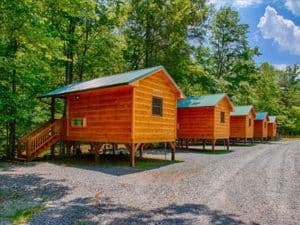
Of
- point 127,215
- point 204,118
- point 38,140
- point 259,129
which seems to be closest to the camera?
point 127,215

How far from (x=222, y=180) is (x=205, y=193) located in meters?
2.21

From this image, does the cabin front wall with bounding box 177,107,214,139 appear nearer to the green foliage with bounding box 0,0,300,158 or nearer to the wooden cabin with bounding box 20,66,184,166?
the green foliage with bounding box 0,0,300,158

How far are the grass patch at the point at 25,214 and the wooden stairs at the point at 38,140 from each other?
917 centimetres

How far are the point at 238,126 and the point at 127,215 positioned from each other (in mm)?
29209

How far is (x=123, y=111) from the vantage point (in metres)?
14.5

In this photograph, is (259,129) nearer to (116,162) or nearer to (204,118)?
(204,118)

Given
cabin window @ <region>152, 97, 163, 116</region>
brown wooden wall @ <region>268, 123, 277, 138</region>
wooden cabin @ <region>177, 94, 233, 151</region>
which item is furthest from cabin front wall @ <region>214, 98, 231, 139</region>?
brown wooden wall @ <region>268, 123, 277, 138</region>

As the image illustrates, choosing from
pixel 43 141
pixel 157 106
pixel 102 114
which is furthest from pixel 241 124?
pixel 43 141

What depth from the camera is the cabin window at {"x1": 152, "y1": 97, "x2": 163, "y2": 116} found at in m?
15.7

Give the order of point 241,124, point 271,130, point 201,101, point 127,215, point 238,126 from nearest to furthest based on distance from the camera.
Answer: point 127,215 < point 201,101 < point 241,124 < point 238,126 < point 271,130

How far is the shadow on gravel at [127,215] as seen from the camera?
6168mm

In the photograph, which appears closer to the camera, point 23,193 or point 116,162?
point 23,193

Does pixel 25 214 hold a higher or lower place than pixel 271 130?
lower

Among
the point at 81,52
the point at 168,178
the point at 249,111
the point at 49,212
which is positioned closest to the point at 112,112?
the point at 168,178
